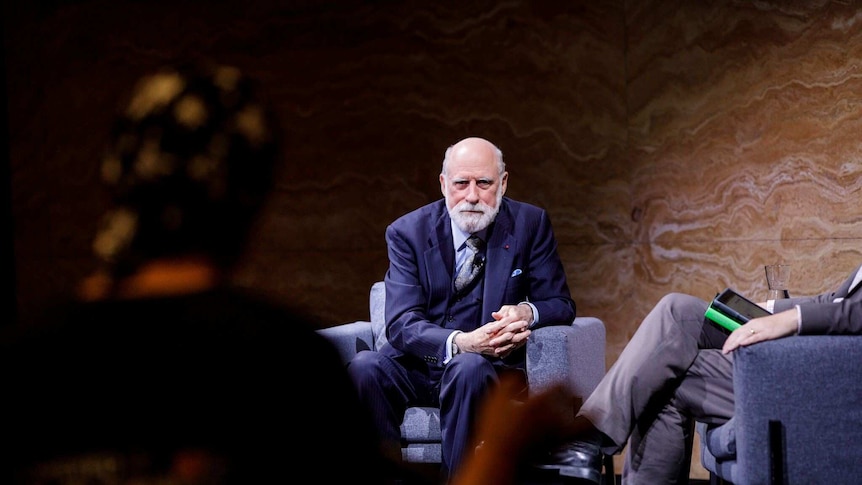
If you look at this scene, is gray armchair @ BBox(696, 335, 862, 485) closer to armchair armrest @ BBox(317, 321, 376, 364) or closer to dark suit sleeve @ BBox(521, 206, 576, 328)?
dark suit sleeve @ BBox(521, 206, 576, 328)

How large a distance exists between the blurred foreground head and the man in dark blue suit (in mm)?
2218

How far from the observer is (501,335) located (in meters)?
3.06

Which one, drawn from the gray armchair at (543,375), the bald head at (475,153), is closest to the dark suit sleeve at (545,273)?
the gray armchair at (543,375)

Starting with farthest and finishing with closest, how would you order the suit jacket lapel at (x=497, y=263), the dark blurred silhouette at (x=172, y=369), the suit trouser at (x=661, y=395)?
the suit jacket lapel at (x=497, y=263) → the suit trouser at (x=661, y=395) → the dark blurred silhouette at (x=172, y=369)

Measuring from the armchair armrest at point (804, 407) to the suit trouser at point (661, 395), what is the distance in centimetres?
38

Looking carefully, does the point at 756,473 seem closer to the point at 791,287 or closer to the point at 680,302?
the point at 680,302

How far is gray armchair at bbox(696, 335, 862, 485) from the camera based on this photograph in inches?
93.4

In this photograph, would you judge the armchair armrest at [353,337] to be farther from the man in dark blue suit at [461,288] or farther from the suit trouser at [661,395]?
the suit trouser at [661,395]

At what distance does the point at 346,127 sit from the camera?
184 inches

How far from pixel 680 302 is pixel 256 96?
2253mm

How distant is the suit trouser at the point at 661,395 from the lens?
279 cm

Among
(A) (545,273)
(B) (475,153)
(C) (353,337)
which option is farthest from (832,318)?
(C) (353,337)

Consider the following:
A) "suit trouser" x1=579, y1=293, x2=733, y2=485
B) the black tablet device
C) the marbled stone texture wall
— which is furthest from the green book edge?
the marbled stone texture wall

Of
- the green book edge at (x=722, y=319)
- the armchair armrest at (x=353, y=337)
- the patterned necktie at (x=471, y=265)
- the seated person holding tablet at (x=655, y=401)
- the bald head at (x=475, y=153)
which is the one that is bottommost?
the seated person holding tablet at (x=655, y=401)
